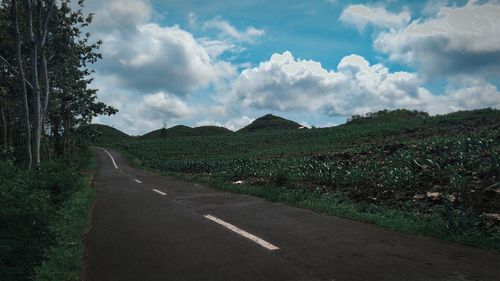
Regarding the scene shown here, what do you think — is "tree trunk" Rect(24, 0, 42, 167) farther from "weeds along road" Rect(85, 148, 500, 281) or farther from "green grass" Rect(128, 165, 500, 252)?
"green grass" Rect(128, 165, 500, 252)

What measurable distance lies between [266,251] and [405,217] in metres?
3.89

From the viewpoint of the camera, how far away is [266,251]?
625cm

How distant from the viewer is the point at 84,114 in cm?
3409

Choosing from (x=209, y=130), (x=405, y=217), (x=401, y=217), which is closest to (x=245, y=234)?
(x=401, y=217)

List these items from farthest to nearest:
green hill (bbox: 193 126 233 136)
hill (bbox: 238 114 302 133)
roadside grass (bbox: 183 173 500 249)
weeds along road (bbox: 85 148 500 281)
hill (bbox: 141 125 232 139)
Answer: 1. green hill (bbox: 193 126 233 136)
2. hill (bbox: 141 125 232 139)
3. hill (bbox: 238 114 302 133)
4. roadside grass (bbox: 183 173 500 249)
5. weeds along road (bbox: 85 148 500 281)

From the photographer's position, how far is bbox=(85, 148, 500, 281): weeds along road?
16.9 feet

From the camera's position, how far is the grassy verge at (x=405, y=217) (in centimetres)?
676

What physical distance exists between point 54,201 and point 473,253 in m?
10.6

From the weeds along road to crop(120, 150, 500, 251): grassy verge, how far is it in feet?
1.20

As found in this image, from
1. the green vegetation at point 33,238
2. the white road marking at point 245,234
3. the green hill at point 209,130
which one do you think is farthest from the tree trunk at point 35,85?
the green hill at point 209,130

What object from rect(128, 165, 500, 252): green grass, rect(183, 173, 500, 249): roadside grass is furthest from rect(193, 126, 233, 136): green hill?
rect(183, 173, 500, 249): roadside grass

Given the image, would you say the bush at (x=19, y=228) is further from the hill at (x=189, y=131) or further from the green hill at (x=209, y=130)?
the green hill at (x=209, y=130)

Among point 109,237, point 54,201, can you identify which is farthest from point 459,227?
point 54,201

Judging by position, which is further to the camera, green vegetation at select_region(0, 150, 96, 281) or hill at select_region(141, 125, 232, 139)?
hill at select_region(141, 125, 232, 139)
